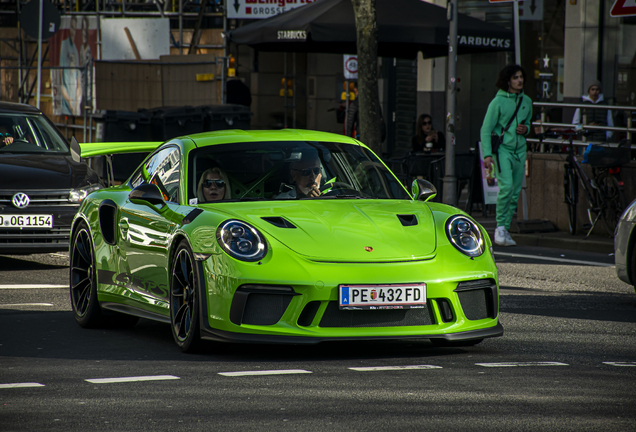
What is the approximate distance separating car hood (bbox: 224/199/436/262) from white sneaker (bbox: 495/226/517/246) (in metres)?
7.45

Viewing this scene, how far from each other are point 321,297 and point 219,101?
54.8 feet

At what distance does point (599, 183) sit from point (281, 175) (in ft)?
26.6

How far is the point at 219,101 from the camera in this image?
2247 centimetres

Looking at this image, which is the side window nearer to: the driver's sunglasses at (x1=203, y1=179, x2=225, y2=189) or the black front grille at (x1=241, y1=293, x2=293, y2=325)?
the driver's sunglasses at (x1=203, y1=179, x2=225, y2=189)

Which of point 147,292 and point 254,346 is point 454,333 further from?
point 147,292

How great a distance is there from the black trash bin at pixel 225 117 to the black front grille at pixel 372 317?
13.9 m

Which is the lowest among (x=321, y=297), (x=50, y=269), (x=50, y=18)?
(x=50, y=269)

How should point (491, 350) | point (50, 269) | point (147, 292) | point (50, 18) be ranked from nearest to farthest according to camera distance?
point (491, 350), point (147, 292), point (50, 269), point (50, 18)

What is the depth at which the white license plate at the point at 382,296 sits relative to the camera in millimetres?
6109

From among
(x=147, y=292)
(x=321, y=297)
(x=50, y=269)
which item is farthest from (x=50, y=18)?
(x=321, y=297)

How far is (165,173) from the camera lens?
7.53m

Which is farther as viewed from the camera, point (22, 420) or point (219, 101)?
point (219, 101)

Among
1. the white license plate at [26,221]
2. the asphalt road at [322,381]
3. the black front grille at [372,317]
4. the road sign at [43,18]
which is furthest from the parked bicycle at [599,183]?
the road sign at [43,18]

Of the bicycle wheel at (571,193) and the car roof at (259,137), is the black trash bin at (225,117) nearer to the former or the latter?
the bicycle wheel at (571,193)
